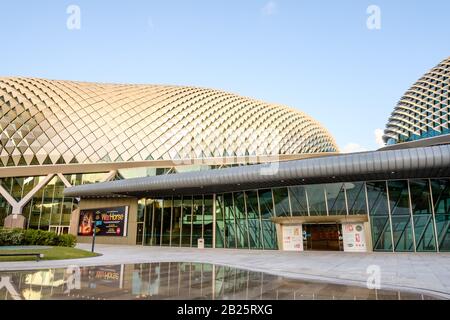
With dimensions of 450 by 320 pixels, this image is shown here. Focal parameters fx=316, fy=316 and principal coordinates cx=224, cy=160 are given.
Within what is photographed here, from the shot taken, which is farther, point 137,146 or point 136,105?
point 136,105

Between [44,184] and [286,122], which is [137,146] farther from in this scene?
[286,122]

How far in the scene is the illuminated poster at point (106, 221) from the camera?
104ft

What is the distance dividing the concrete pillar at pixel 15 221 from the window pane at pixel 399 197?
36.9m

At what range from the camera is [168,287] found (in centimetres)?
930

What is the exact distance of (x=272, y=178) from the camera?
71.8 feet

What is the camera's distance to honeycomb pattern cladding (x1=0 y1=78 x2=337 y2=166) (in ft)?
125

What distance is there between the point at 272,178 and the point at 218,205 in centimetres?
747

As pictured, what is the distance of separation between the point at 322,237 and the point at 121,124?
29.5m

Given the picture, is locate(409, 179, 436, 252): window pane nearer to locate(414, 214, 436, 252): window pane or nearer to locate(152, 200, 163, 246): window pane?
locate(414, 214, 436, 252): window pane

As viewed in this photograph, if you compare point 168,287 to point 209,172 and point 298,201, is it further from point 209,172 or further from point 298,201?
point 298,201

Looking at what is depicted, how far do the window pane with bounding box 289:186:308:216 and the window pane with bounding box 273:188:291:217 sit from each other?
399 mm

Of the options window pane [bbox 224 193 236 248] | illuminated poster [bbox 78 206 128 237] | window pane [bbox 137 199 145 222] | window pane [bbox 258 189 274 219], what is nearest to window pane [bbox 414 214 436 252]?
window pane [bbox 258 189 274 219]

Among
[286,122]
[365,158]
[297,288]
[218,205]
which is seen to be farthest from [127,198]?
[286,122]
